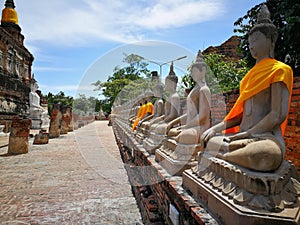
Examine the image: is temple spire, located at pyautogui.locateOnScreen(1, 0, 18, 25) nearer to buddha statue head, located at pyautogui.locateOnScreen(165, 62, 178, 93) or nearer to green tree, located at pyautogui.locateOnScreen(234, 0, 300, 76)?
green tree, located at pyautogui.locateOnScreen(234, 0, 300, 76)

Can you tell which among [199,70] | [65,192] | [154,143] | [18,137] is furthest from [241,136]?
[18,137]

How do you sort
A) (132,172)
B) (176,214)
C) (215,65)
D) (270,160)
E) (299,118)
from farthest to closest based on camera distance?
(215,65), (132,172), (299,118), (176,214), (270,160)

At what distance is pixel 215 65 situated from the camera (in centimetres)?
1224

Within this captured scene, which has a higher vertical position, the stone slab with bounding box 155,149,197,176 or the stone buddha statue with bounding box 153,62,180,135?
the stone buddha statue with bounding box 153,62,180,135

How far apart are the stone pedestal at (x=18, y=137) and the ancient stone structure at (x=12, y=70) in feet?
24.3

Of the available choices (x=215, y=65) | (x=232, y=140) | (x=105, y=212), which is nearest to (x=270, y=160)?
(x=232, y=140)

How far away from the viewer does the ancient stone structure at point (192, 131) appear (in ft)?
11.4

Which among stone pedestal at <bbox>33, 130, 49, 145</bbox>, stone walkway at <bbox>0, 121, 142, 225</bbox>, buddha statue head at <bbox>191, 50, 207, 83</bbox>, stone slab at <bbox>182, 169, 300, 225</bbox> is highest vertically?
buddha statue head at <bbox>191, 50, 207, 83</bbox>

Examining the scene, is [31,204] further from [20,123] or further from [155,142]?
[20,123]

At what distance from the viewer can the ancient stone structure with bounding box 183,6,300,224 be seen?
195 centimetres

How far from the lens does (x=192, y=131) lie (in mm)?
3535

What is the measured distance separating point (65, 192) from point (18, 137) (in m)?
5.28

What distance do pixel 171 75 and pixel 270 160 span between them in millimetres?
3639

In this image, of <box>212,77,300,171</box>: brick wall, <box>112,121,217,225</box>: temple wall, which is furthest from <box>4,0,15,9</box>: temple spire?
<box>212,77,300,171</box>: brick wall
